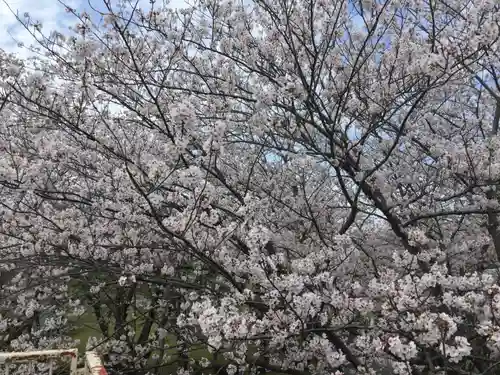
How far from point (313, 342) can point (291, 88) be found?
2.10 metres

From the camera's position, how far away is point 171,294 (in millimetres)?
5867

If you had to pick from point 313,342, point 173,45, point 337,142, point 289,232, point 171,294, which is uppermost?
point 173,45

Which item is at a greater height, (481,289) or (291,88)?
(291,88)

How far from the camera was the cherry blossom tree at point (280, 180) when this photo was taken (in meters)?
3.36

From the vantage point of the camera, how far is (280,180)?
17.9ft

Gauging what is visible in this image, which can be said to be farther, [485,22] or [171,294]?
[171,294]

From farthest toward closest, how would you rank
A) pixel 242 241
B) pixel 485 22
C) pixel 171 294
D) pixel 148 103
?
pixel 171 294
pixel 148 103
pixel 242 241
pixel 485 22

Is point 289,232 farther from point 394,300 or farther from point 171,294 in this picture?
point 394,300

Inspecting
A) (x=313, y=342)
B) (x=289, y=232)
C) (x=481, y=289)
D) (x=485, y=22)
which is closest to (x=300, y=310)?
(x=313, y=342)

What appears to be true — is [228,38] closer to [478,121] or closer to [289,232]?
[289,232]

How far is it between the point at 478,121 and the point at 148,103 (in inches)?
153

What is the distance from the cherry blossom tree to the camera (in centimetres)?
336

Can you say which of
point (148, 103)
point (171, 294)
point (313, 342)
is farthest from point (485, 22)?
point (171, 294)

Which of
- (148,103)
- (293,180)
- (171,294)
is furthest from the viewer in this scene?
(171,294)
